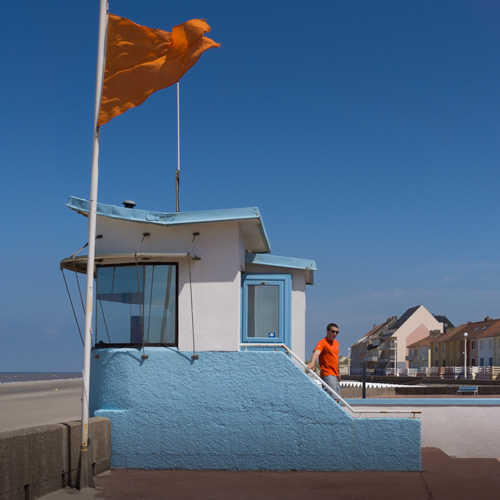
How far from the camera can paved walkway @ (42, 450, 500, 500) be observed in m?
8.98

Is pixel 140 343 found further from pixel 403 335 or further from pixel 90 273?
pixel 403 335

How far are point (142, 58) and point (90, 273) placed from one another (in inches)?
119

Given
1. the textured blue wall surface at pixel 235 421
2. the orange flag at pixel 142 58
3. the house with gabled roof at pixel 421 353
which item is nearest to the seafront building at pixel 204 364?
the textured blue wall surface at pixel 235 421

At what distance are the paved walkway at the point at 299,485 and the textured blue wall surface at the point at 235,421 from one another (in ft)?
0.76

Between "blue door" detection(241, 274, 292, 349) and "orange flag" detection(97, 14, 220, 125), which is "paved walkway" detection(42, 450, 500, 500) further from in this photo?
"orange flag" detection(97, 14, 220, 125)

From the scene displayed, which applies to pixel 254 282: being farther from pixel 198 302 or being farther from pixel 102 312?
pixel 102 312

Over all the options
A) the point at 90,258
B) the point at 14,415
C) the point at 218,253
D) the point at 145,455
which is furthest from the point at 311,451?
the point at 14,415

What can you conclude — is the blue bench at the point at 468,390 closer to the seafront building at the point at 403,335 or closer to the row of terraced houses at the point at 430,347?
the row of terraced houses at the point at 430,347

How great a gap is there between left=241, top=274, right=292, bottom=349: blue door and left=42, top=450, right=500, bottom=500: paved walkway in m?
2.58

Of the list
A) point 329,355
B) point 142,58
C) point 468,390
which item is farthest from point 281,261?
point 468,390

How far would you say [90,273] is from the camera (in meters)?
9.41

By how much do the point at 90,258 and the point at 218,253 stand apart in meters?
3.00

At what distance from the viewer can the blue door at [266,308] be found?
12.7 meters

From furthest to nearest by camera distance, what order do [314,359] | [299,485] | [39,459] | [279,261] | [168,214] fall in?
[279,261], [168,214], [314,359], [299,485], [39,459]
